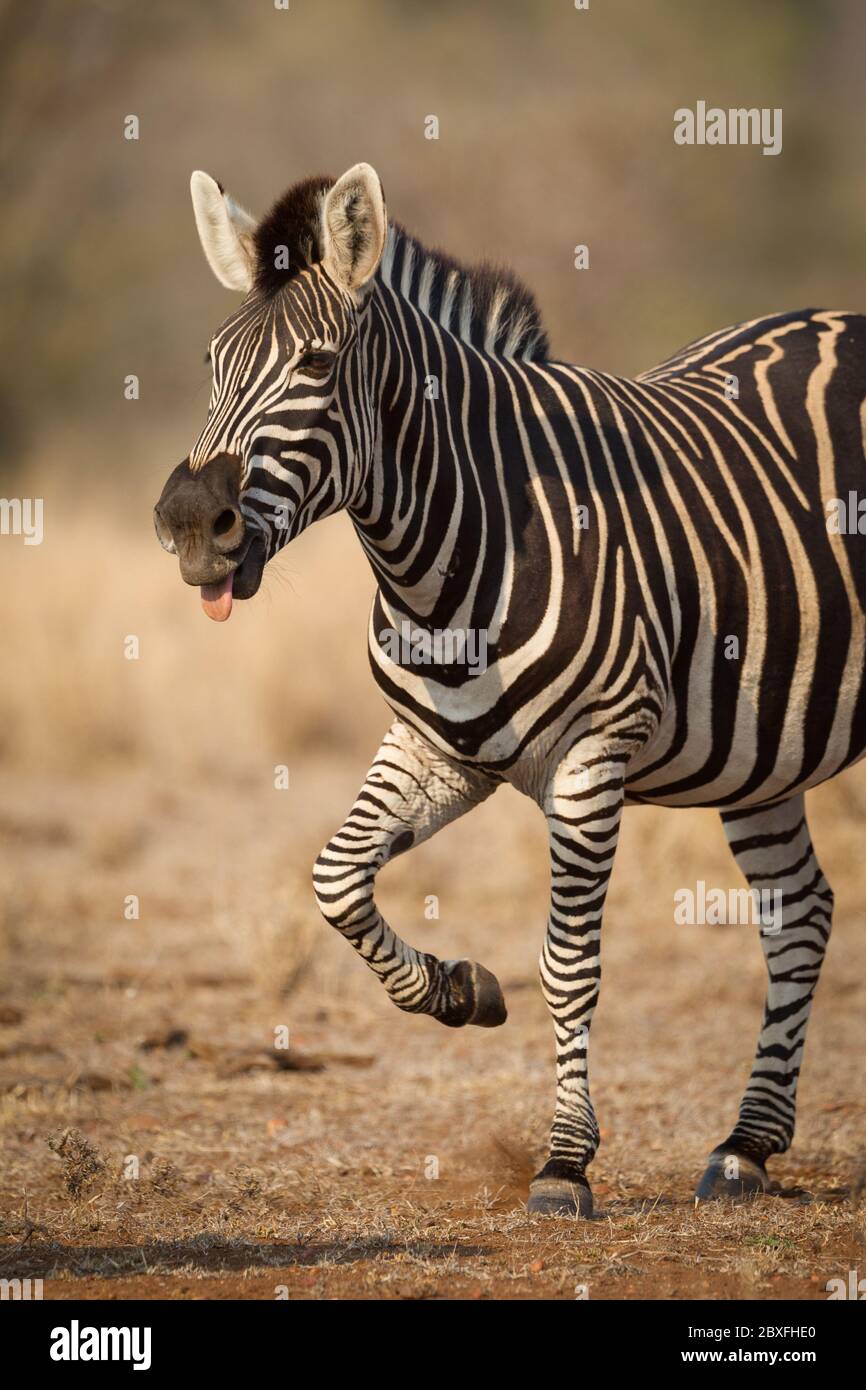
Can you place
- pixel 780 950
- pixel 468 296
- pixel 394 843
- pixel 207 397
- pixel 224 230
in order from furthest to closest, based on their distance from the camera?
pixel 207 397 → pixel 780 950 → pixel 468 296 → pixel 394 843 → pixel 224 230

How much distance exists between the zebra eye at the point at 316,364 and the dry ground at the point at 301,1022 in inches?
95.0

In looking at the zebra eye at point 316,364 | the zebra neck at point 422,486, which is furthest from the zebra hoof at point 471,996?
the zebra eye at point 316,364

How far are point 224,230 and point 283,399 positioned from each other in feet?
2.19

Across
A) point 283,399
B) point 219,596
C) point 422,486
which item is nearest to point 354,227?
point 283,399

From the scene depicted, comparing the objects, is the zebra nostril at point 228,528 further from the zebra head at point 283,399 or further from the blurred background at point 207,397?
the blurred background at point 207,397

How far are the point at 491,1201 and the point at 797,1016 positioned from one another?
4.32 ft

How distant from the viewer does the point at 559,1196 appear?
5305 millimetres

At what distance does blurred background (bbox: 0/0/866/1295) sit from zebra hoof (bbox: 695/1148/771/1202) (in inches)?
17.8

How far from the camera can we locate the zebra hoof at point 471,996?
561 cm

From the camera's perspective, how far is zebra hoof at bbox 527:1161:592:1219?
5289 millimetres

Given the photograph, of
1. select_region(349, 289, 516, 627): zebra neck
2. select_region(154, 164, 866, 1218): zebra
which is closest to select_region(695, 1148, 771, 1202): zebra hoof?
select_region(154, 164, 866, 1218): zebra

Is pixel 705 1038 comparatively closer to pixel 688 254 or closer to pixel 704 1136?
pixel 704 1136

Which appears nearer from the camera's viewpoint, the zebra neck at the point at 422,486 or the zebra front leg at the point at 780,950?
the zebra neck at the point at 422,486

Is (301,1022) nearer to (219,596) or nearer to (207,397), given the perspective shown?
(219,596)
